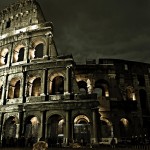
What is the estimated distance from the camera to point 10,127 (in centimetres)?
2056

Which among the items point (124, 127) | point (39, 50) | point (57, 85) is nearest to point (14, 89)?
point (57, 85)

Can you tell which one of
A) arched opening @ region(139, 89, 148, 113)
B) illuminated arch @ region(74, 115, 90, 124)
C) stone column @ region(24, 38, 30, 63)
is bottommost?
illuminated arch @ region(74, 115, 90, 124)

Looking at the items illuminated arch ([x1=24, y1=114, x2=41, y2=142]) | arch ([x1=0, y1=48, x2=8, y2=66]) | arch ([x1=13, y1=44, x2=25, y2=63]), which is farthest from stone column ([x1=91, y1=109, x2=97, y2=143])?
arch ([x1=0, y1=48, x2=8, y2=66])

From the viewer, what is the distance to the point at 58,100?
18547mm

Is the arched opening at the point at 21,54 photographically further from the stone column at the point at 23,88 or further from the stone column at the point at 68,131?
the stone column at the point at 68,131

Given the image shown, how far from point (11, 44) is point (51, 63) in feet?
21.1

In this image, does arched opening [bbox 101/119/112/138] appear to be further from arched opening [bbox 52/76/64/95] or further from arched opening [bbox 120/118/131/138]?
arched opening [bbox 52/76/64/95]

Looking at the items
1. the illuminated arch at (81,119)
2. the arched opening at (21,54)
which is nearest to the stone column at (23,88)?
the arched opening at (21,54)

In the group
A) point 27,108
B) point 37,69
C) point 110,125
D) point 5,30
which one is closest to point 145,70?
point 110,125

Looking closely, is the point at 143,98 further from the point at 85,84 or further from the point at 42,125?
the point at 42,125

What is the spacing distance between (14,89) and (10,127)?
4156 millimetres

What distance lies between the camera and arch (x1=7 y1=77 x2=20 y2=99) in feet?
69.0

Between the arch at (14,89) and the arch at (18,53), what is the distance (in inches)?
98.3

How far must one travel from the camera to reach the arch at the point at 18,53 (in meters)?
22.8
